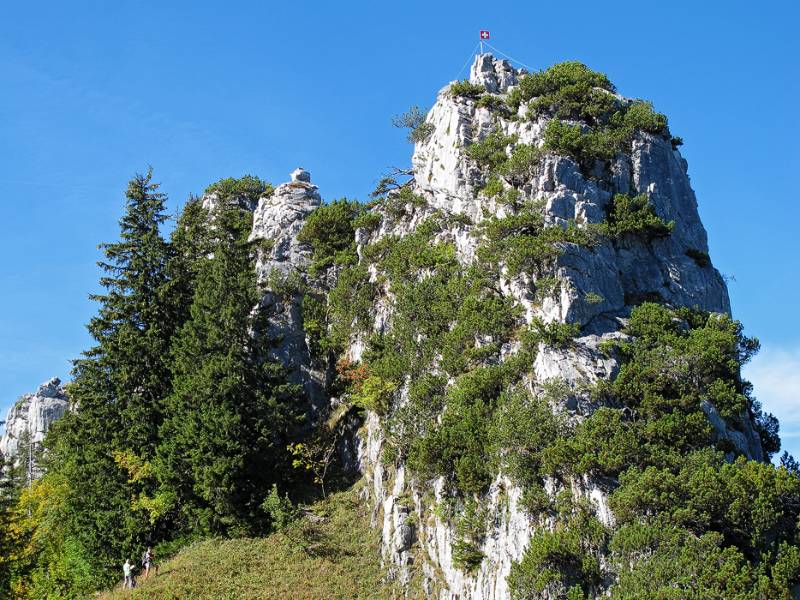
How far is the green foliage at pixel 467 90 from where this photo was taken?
60906 millimetres

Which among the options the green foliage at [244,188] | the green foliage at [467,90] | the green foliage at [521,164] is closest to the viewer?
the green foliage at [521,164]

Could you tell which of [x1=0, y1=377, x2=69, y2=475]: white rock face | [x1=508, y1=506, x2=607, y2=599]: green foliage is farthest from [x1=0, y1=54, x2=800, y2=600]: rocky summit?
[x1=0, y1=377, x2=69, y2=475]: white rock face

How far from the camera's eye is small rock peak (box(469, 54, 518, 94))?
62.8 meters

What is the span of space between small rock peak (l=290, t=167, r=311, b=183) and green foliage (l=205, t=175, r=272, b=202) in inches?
109

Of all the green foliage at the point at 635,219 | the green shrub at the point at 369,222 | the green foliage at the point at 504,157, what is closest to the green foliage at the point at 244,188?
the green shrub at the point at 369,222

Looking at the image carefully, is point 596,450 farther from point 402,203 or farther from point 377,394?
point 402,203

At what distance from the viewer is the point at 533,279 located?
45.1m

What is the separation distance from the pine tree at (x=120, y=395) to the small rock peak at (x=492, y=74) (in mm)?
26228

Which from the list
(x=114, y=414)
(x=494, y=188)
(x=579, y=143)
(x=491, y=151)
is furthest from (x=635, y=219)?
(x=114, y=414)

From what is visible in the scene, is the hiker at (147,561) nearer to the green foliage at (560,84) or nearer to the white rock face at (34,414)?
the green foliage at (560,84)

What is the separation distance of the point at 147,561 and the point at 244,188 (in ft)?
127

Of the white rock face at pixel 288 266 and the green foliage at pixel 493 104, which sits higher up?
the green foliage at pixel 493 104

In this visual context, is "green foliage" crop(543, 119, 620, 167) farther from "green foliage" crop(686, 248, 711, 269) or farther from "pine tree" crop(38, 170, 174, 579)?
"pine tree" crop(38, 170, 174, 579)

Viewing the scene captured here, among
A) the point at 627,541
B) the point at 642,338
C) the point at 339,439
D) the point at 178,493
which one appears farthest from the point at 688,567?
the point at 178,493
